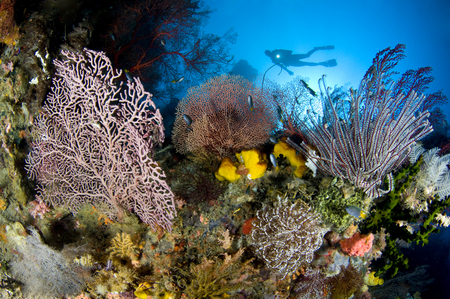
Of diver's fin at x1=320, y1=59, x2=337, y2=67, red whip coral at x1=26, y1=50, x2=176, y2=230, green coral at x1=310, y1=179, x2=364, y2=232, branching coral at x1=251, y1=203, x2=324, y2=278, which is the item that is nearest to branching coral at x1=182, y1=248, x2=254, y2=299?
branching coral at x1=251, y1=203, x2=324, y2=278

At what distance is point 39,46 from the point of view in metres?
3.38

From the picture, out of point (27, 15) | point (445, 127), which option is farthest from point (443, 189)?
point (27, 15)

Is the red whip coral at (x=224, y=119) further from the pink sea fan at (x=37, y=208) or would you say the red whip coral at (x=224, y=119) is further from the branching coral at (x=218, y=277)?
the pink sea fan at (x=37, y=208)

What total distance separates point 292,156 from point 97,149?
3.61 metres

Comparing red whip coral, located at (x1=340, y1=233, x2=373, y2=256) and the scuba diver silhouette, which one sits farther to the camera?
the scuba diver silhouette

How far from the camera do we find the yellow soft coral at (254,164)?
371 cm

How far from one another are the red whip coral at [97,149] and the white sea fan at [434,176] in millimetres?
4756

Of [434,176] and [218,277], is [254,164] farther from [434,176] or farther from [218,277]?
[434,176]

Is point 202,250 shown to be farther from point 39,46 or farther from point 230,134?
point 39,46

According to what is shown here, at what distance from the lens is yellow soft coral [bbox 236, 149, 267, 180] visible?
3713mm

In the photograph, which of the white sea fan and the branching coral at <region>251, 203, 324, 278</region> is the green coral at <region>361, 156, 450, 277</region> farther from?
the branching coral at <region>251, 203, 324, 278</region>

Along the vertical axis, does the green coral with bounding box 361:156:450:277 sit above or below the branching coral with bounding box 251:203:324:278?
above

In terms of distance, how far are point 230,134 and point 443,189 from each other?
4.35 m

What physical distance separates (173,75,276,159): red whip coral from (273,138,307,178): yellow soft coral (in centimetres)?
35
